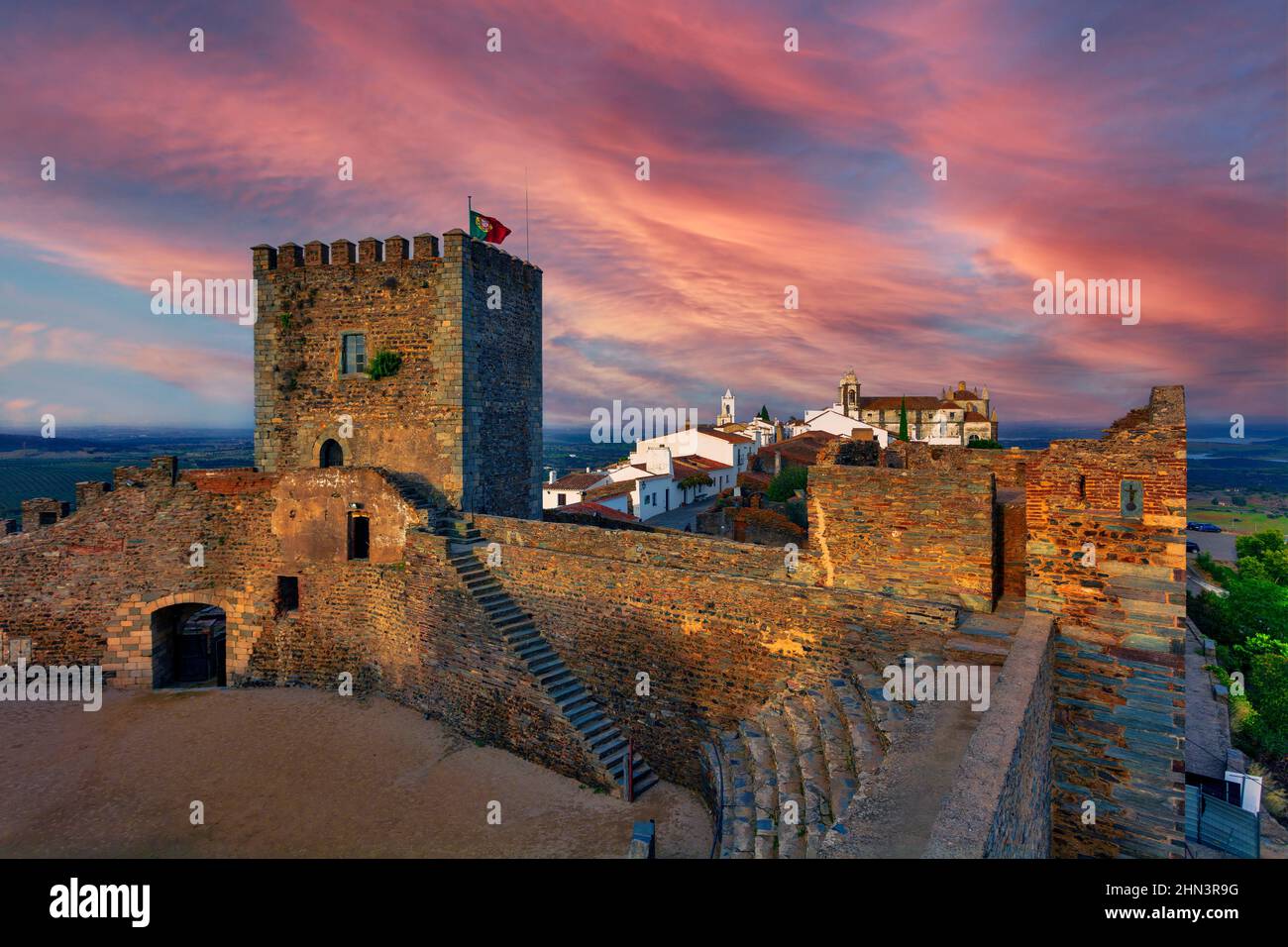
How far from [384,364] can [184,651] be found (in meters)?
9.28

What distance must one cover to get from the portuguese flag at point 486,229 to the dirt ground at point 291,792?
11832 mm

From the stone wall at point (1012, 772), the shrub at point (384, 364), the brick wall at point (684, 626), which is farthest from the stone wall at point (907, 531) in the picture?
the shrub at point (384, 364)

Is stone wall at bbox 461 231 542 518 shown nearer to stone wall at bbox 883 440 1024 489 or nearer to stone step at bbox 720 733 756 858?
stone step at bbox 720 733 756 858

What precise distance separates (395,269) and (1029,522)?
1534 cm

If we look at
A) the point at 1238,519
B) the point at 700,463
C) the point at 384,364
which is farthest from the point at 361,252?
the point at 1238,519

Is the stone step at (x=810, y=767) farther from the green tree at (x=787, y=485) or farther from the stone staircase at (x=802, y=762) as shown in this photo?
the green tree at (x=787, y=485)

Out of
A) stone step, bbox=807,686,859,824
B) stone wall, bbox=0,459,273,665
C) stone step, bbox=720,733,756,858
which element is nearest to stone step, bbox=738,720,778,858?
stone step, bbox=720,733,756,858

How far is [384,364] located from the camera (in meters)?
17.0

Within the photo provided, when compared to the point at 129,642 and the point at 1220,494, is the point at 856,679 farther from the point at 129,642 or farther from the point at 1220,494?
the point at 1220,494

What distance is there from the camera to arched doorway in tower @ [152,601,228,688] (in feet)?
52.4

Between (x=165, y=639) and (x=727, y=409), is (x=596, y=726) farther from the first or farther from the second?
(x=727, y=409)

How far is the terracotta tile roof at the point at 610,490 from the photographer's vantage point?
40.0m

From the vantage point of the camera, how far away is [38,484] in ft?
259

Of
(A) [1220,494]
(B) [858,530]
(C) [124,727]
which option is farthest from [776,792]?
(A) [1220,494]
